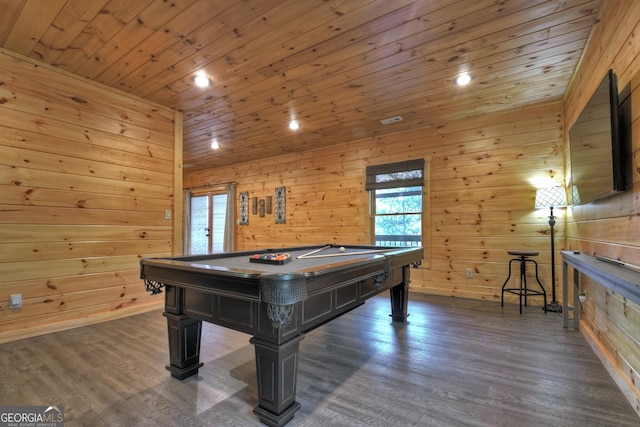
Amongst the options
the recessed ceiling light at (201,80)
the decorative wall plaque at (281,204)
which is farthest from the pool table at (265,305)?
the decorative wall plaque at (281,204)

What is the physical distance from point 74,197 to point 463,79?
13.4 ft

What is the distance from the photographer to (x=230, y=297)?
1.58 metres

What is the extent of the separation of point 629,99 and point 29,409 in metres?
3.74

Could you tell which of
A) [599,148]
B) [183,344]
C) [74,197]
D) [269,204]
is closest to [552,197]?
[599,148]

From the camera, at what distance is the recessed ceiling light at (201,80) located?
9.77ft

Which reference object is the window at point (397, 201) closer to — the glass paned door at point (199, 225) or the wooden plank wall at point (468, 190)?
the wooden plank wall at point (468, 190)

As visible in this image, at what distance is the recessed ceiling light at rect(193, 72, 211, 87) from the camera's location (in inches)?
117

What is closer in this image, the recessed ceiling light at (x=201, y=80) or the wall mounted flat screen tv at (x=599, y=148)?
the wall mounted flat screen tv at (x=599, y=148)

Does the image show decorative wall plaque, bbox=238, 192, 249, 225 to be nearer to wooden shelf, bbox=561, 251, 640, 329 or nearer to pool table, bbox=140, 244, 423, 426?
pool table, bbox=140, 244, 423, 426

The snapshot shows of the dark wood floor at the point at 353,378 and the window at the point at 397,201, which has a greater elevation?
the window at the point at 397,201

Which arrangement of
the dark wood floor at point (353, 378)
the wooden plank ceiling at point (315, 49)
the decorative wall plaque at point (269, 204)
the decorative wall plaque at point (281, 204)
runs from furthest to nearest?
1. the decorative wall plaque at point (269, 204)
2. the decorative wall plaque at point (281, 204)
3. the wooden plank ceiling at point (315, 49)
4. the dark wood floor at point (353, 378)

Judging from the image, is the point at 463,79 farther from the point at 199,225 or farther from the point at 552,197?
the point at 199,225

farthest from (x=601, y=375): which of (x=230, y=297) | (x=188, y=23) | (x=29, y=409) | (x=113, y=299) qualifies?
(x=113, y=299)

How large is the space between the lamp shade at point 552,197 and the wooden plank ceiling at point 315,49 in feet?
3.57
